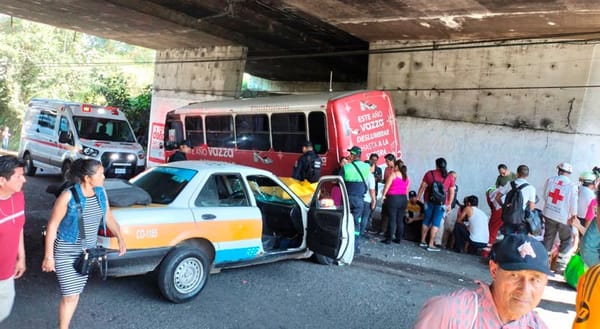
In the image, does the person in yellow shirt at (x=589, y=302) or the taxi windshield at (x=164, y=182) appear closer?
the person in yellow shirt at (x=589, y=302)

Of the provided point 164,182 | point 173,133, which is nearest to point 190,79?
point 173,133

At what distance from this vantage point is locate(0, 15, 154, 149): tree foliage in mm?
26969

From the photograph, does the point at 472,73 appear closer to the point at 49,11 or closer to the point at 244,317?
the point at 244,317

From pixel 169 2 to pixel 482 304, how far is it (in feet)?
42.2

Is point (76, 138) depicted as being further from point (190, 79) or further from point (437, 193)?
point (437, 193)

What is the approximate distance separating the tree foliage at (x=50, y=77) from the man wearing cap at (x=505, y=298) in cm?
2478

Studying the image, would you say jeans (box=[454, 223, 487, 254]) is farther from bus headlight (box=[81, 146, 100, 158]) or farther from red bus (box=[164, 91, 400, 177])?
bus headlight (box=[81, 146, 100, 158])

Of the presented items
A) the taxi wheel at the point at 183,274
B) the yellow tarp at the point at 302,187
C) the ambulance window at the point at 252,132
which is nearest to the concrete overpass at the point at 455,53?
the ambulance window at the point at 252,132

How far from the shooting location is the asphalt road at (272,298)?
14.1ft

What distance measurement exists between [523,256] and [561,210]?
6.20 metres

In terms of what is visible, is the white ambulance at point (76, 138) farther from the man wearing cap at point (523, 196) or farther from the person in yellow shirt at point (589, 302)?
the person in yellow shirt at point (589, 302)

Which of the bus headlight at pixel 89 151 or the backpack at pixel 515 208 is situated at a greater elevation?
the backpack at pixel 515 208

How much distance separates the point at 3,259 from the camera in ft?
9.53

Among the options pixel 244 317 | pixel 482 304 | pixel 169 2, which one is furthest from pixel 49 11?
pixel 482 304
